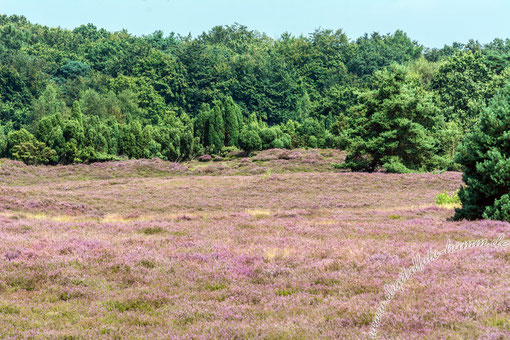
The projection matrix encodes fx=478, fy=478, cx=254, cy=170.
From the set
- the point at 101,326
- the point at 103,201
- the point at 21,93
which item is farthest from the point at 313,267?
the point at 21,93

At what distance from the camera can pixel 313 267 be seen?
9.69 m

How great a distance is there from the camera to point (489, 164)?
46.9 feet

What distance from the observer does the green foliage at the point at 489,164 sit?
1420cm

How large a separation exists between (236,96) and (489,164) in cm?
10632

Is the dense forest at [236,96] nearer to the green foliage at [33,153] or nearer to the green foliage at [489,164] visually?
the green foliage at [33,153]

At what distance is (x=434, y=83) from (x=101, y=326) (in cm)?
6898

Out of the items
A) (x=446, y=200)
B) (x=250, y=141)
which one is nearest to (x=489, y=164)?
(x=446, y=200)

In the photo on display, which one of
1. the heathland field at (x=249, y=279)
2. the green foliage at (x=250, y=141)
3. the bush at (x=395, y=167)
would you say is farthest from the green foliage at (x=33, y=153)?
the heathland field at (x=249, y=279)

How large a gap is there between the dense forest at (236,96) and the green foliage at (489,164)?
259 cm

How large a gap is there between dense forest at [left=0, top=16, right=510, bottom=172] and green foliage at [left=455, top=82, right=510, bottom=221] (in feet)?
8.51

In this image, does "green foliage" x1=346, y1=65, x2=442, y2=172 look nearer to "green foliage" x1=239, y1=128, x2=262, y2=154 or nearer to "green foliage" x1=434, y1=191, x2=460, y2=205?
"green foliage" x1=434, y1=191, x2=460, y2=205

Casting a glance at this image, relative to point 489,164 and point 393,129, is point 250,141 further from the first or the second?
point 489,164

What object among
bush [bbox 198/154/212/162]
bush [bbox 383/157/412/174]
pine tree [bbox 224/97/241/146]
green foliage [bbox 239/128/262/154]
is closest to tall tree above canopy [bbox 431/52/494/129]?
bush [bbox 383/157/412/174]

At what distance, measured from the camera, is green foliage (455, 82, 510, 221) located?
46.6 feet
